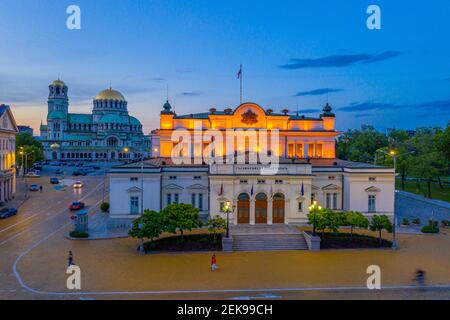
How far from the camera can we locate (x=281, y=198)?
44500mm

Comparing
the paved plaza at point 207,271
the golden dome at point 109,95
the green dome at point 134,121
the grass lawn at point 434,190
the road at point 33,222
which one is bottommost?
the paved plaza at point 207,271

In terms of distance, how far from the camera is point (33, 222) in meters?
47.9

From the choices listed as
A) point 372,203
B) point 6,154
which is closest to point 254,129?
point 372,203

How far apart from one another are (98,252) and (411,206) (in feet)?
168

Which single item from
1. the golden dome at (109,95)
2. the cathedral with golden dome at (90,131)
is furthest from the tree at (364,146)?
the golden dome at (109,95)

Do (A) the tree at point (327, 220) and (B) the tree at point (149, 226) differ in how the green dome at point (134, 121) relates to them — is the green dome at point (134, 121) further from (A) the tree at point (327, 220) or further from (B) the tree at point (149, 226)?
(A) the tree at point (327, 220)

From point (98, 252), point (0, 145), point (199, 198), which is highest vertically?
point (0, 145)

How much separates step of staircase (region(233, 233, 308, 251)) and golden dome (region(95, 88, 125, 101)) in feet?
514

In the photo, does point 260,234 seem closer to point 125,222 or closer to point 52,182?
point 125,222

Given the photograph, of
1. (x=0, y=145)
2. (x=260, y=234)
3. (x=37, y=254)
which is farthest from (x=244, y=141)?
(x=0, y=145)

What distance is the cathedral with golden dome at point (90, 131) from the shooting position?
171375 millimetres

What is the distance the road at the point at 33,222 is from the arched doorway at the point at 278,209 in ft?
80.5

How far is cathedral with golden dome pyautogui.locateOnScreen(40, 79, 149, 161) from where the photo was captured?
562 feet

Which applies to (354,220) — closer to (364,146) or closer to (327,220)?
(327,220)
